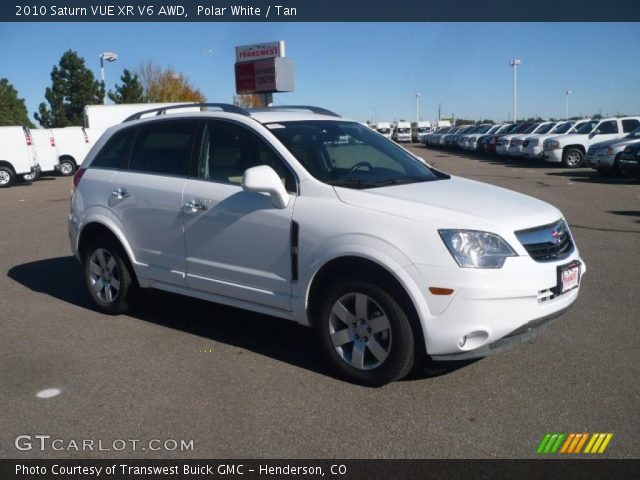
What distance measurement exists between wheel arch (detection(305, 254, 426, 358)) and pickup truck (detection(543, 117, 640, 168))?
68.2ft

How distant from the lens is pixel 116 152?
631 centimetres

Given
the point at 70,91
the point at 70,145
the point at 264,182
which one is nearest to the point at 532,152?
the point at 70,145

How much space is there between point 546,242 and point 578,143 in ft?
68.2

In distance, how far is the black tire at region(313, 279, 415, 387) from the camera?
4219mm

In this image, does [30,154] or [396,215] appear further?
[30,154]

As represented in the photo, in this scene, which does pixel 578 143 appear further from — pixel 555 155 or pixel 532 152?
pixel 532 152

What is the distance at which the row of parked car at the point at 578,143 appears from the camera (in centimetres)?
1845

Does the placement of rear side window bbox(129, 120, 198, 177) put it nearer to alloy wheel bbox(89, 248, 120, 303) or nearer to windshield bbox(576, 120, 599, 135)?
alloy wheel bbox(89, 248, 120, 303)

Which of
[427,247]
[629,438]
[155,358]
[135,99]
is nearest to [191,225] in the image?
[155,358]

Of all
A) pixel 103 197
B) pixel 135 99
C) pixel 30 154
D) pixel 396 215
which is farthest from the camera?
pixel 135 99

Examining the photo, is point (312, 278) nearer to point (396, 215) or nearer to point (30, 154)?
point (396, 215)

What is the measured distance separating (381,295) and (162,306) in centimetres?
308

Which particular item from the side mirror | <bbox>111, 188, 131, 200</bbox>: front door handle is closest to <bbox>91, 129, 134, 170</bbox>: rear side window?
<bbox>111, 188, 131, 200</bbox>: front door handle

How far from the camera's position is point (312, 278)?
4.60 meters
